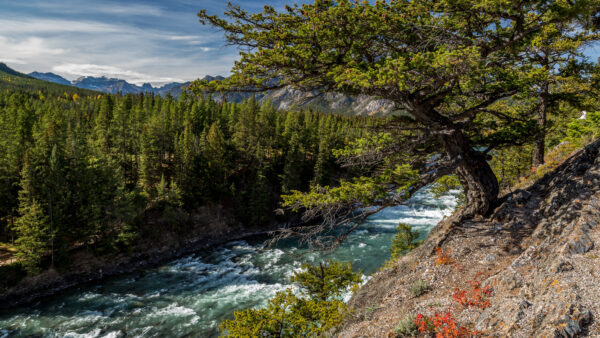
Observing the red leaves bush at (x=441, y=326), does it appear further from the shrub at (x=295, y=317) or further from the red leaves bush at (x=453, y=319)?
the shrub at (x=295, y=317)

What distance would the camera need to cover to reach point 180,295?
26859mm

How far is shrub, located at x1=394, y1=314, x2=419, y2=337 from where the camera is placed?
6645 millimetres

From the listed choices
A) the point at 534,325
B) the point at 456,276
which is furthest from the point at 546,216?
the point at 534,325

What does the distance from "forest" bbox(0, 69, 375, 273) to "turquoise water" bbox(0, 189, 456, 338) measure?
669 cm

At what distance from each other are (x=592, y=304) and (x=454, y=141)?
17.5 ft

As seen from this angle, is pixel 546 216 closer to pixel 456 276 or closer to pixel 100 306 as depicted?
pixel 456 276

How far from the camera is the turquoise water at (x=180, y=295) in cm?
2212

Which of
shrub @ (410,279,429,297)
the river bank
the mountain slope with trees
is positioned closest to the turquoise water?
the river bank

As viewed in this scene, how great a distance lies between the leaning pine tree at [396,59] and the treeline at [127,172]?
17380 mm

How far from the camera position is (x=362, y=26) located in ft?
24.2

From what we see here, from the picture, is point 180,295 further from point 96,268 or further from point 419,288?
point 419,288

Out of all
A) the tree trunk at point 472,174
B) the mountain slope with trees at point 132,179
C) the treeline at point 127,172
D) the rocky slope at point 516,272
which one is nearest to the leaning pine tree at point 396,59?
the tree trunk at point 472,174

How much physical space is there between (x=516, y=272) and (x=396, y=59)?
222 inches

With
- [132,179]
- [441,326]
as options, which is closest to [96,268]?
[132,179]
